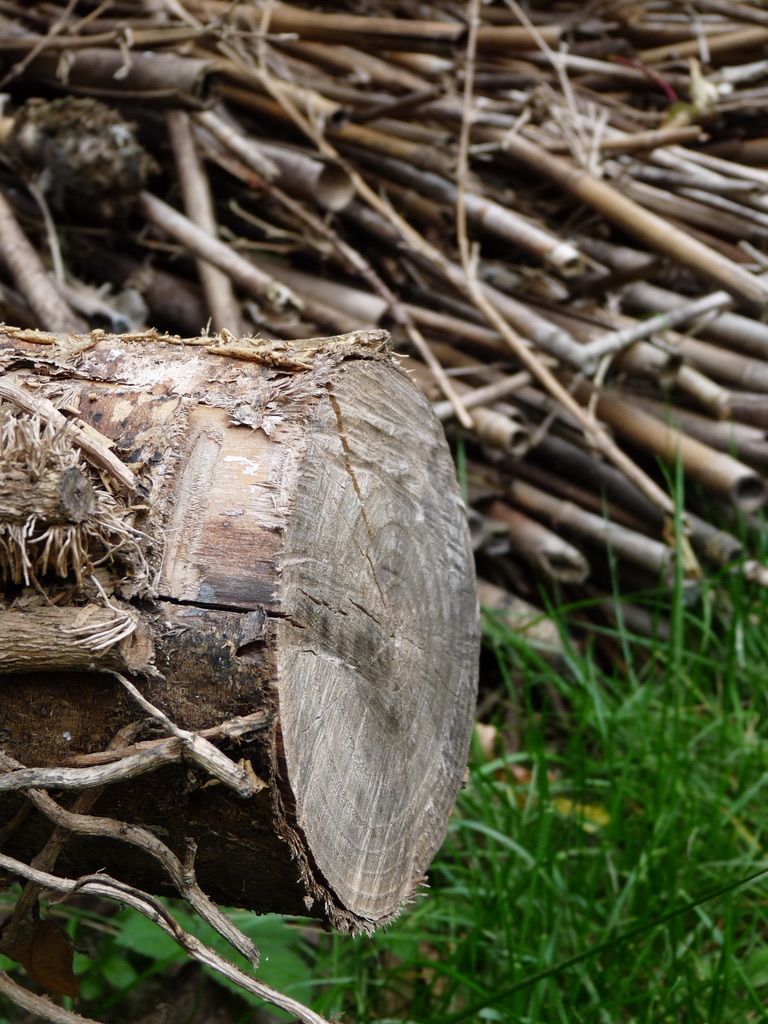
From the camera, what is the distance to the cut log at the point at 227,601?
1.01m

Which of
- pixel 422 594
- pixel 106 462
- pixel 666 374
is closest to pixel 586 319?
pixel 666 374

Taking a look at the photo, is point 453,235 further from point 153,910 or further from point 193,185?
point 153,910

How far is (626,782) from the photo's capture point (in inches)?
83.4

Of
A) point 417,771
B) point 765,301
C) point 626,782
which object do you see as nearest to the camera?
point 417,771

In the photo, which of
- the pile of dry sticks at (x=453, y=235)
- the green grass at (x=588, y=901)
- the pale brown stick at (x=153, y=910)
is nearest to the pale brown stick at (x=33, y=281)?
the pile of dry sticks at (x=453, y=235)

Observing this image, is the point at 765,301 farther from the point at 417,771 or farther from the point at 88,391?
the point at 88,391

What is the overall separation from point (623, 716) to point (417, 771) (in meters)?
1.07

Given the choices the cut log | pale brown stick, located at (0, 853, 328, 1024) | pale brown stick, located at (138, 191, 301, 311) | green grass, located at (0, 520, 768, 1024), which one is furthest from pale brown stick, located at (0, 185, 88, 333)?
pale brown stick, located at (0, 853, 328, 1024)

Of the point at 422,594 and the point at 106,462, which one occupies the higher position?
the point at 106,462

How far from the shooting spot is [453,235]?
9.85 ft

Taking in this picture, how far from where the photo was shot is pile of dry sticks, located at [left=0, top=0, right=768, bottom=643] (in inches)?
98.1

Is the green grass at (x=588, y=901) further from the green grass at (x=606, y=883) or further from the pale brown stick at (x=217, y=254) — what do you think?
the pale brown stick at (x=217, y=254)

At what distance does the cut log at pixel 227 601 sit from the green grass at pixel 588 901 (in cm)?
51

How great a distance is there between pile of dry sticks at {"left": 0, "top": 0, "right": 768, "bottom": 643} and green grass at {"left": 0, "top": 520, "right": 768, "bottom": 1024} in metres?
0.42
